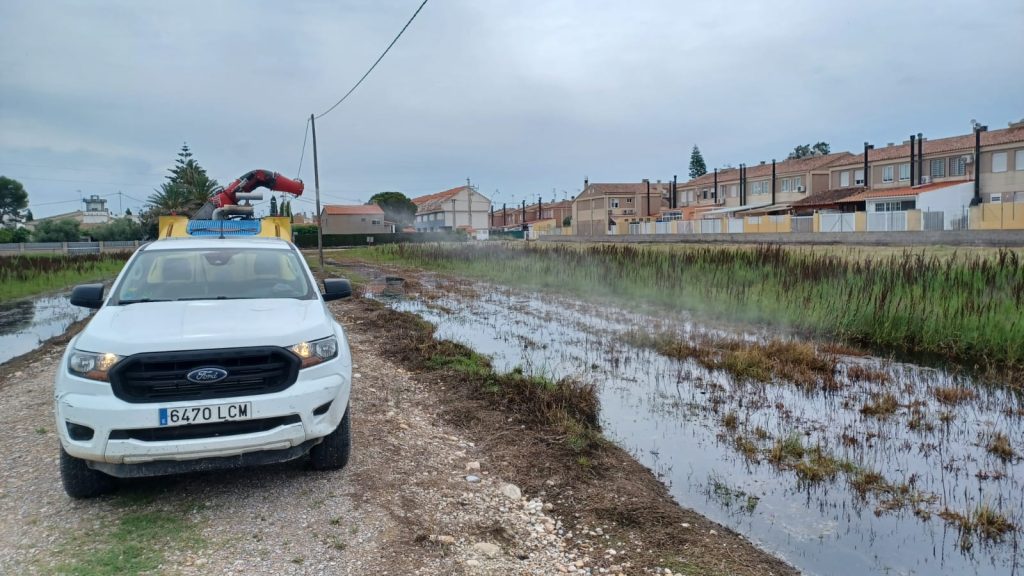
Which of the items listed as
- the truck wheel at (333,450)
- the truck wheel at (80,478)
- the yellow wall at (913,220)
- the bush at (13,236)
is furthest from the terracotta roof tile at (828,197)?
the bush at (13,236)

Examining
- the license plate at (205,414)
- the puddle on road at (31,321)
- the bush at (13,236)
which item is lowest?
the puddle on road at (31,321)

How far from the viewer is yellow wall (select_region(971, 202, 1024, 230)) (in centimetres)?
3334

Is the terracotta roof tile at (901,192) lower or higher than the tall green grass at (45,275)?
higher

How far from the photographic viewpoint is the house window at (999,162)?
5150 centimetres

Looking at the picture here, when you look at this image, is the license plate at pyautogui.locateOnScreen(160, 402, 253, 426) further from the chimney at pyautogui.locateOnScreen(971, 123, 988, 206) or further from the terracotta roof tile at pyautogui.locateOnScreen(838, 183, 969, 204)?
the chimney at pyautogui.locateOnScreen(971, 123, 988, 206)

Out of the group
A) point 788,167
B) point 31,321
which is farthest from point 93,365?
point 788,167

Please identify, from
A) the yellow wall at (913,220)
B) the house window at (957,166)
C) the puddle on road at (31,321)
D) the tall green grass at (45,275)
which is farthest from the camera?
the house window at (957,166)

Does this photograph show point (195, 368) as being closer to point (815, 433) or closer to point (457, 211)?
point (815, 433)

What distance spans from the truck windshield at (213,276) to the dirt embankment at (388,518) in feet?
4.71

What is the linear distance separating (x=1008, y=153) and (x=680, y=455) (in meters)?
59.2

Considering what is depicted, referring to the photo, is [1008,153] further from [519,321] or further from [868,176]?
[519,321]

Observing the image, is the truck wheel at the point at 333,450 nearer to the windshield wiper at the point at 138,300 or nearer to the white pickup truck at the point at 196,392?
the white pickup truck at the point at 196,392

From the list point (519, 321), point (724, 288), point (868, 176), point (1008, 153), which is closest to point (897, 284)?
point (724, 288)

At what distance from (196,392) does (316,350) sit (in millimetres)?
789
